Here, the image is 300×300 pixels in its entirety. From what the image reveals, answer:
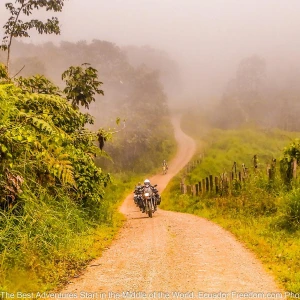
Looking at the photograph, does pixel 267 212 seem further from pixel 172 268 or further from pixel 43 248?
pixel 43 248

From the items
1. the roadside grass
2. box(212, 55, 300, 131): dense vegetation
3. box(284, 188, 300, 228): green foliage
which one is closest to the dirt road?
the roadside grass

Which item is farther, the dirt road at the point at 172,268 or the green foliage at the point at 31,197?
the green foliage at the point at 31,197

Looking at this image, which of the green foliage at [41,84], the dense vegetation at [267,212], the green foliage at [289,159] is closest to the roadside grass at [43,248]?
the dense vegetation at [267,212]

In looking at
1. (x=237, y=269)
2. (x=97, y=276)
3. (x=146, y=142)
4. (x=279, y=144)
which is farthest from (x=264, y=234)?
(x=279, y=144)

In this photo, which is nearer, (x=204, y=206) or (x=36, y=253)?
(x=36, y=253)

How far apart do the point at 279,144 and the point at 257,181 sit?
131ft

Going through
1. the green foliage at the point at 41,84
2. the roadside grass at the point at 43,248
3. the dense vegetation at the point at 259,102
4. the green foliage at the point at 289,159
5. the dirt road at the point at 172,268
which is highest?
the dense vegetation at the point at 259,102

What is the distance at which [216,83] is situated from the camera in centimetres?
11369

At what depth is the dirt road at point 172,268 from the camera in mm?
5457

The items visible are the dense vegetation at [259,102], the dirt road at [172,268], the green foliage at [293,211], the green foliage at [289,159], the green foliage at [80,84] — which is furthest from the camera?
the dense vegetation at [259,102]

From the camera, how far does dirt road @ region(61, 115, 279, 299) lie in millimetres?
5457

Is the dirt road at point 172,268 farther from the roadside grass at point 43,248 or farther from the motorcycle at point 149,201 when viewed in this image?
the motorcycle at point 149,201

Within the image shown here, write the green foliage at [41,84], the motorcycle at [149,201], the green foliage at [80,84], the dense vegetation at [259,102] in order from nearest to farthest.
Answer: the green foliage at [41,84] → the green foliage at [80,84] → the motorcycle at [149,201] → the dense vegetation at [259,102]

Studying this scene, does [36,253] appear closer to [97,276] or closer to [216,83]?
[97,276]
